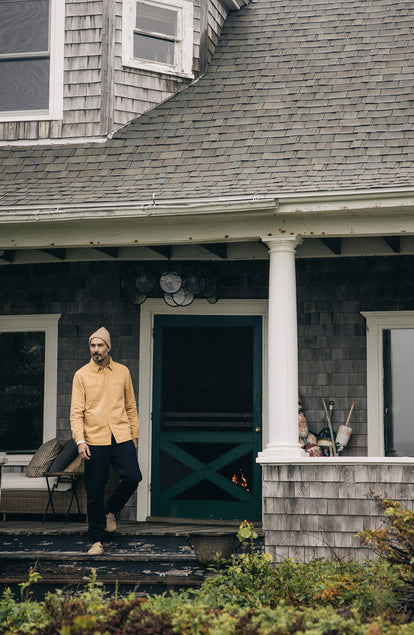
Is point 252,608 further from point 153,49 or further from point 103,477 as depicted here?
point 153,49

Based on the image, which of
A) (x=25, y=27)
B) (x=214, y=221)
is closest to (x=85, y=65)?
(x=25, y=27)

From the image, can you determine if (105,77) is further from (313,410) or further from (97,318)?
(313,410)

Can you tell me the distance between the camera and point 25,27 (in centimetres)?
942

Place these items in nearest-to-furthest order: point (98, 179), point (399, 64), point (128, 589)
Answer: point (128, 589) → point (98, 179) → point (399, 64)

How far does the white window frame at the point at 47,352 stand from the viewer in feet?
30.4

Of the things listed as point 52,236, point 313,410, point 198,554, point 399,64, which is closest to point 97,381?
point 52,236

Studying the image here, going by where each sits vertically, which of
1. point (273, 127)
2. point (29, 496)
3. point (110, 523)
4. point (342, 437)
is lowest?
point (110, 523)

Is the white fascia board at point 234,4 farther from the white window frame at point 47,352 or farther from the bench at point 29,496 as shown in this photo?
the bench at point 29,496

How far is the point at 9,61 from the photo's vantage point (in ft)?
30.9

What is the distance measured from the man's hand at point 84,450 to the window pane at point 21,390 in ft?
6.82

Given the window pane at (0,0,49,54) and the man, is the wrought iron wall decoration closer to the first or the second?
the man

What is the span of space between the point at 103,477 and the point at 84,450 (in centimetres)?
28

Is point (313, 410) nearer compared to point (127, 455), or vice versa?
point (127, 455)

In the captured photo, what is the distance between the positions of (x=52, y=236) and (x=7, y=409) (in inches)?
98.3
